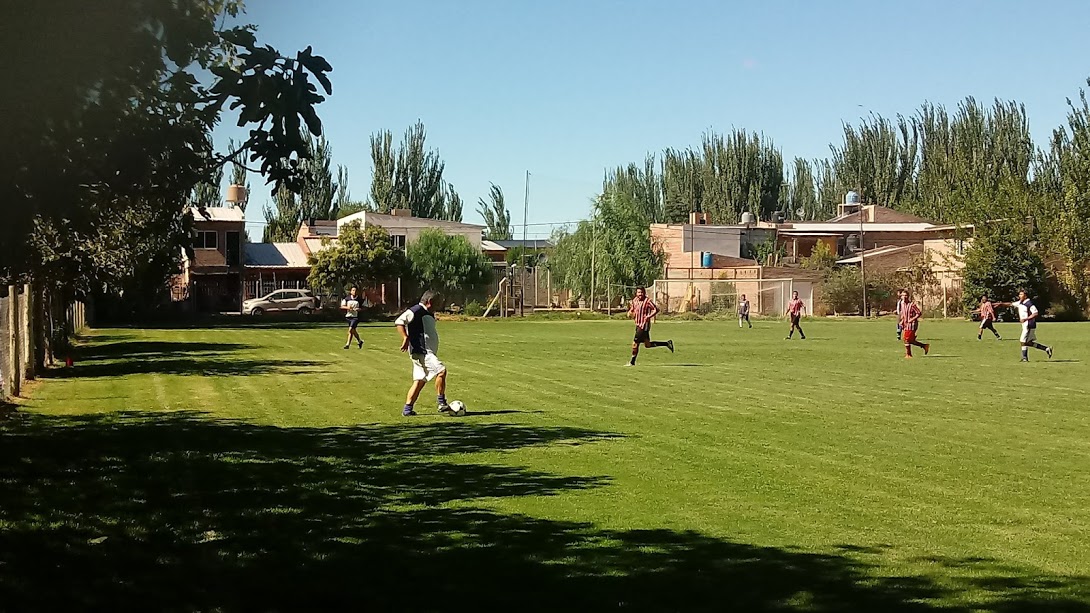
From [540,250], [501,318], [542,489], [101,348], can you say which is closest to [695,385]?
[542,489]

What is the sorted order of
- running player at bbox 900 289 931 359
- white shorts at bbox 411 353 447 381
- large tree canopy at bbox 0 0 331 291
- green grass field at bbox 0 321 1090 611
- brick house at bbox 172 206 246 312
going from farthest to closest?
brick house at bbox 172 206 246 312 → running player at bbox 900 289 931 359 → white shorts at bbox 411 353 447 381 → large tree canopy at bbox 0 0 331 291 → green grass field at bbox 0 321 1090 611

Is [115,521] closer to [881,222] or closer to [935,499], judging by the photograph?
[935,499]

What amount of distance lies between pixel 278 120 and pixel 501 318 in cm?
6039

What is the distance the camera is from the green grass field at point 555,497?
7383 mm

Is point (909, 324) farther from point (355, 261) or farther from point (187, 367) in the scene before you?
point (355, 261)

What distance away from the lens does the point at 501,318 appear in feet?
228

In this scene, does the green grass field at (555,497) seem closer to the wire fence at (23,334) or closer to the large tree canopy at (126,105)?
the wire fence at (23,334)

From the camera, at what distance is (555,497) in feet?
34.8

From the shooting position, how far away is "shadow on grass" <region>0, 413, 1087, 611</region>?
7.11 m

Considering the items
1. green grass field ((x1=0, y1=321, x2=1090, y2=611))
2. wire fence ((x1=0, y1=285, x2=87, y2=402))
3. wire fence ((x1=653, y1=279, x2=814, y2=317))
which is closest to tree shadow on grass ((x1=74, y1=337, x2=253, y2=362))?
wire fence ((x1=0, y1=285, x2=87, y2=402))

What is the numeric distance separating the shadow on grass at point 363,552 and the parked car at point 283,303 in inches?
2367

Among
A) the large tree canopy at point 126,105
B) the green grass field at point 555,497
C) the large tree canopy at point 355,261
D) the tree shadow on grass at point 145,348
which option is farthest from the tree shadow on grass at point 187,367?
the large tree canopy at point 355,261

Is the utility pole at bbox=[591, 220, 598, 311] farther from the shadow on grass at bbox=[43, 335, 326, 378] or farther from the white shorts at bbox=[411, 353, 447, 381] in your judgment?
the white shorts at bbox=[411, 353, 447, 381]

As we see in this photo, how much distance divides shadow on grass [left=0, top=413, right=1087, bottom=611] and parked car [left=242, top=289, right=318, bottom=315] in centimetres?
6012
